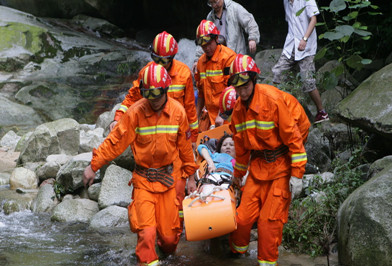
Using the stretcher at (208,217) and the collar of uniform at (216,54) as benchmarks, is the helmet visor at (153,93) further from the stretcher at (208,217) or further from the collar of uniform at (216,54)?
the collar of uniform at (216,54)

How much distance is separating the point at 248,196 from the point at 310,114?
365 centimetres

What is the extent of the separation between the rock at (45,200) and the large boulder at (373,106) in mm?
4272

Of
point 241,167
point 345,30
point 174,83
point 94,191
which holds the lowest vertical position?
point 94,191

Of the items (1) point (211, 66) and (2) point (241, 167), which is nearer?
(2) point (241, 167)

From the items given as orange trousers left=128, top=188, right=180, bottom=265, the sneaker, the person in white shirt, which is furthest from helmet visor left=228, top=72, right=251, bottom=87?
the sneaker

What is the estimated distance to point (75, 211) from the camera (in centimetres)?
679

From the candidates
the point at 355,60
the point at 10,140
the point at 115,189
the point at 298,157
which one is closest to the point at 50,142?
the point at 10,140

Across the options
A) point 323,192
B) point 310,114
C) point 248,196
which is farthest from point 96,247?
point 310,114

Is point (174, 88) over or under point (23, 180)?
over

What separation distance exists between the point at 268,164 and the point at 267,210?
0.41 metres

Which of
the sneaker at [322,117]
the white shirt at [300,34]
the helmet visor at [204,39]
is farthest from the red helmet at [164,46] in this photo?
the sneaker at [322,117]

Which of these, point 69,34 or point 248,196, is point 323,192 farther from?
point 69,34

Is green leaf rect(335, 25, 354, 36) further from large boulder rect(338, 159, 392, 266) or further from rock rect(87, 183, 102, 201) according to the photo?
rock rect(87, 183, 102, 201)

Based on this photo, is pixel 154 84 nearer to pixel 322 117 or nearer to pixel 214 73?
pixel 214 73
